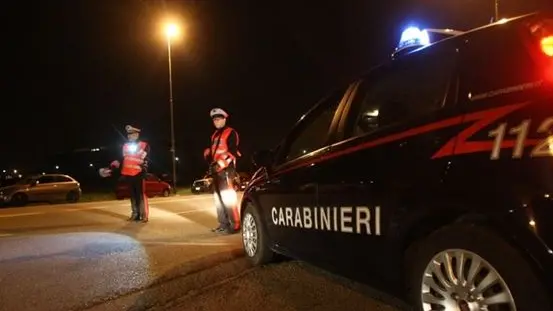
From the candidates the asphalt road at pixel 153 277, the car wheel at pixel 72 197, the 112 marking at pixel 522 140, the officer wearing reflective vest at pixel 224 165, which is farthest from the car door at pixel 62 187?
the 112 marking at pixel 522 140

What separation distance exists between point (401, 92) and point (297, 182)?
Answer: 4.50 feet

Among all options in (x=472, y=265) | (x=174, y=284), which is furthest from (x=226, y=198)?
(x=472, y=265)

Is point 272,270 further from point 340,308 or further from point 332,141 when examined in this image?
point 332,141

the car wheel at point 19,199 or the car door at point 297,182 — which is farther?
the car wheel at point 19,199

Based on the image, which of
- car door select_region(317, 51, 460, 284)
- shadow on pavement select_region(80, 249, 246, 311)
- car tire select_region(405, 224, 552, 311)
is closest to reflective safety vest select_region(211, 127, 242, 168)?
shadow on pavement select_region(80, 249, 246, 311)

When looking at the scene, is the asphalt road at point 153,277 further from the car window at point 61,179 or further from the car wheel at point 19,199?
the car window at point 61,179

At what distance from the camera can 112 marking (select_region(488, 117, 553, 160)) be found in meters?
2.60

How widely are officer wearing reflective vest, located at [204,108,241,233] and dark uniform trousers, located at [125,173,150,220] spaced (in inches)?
74.5

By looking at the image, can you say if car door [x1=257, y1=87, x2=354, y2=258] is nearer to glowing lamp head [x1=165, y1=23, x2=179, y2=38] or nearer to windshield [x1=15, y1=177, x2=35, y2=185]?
windshield [x1=15, y1=177, x2=35, y2=185]

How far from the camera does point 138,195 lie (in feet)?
33.1

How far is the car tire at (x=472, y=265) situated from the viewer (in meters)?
2.68

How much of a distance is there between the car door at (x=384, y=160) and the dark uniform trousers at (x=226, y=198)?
3.97 metres

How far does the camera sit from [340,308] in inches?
171

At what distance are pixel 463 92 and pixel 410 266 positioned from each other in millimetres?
→ 1063
